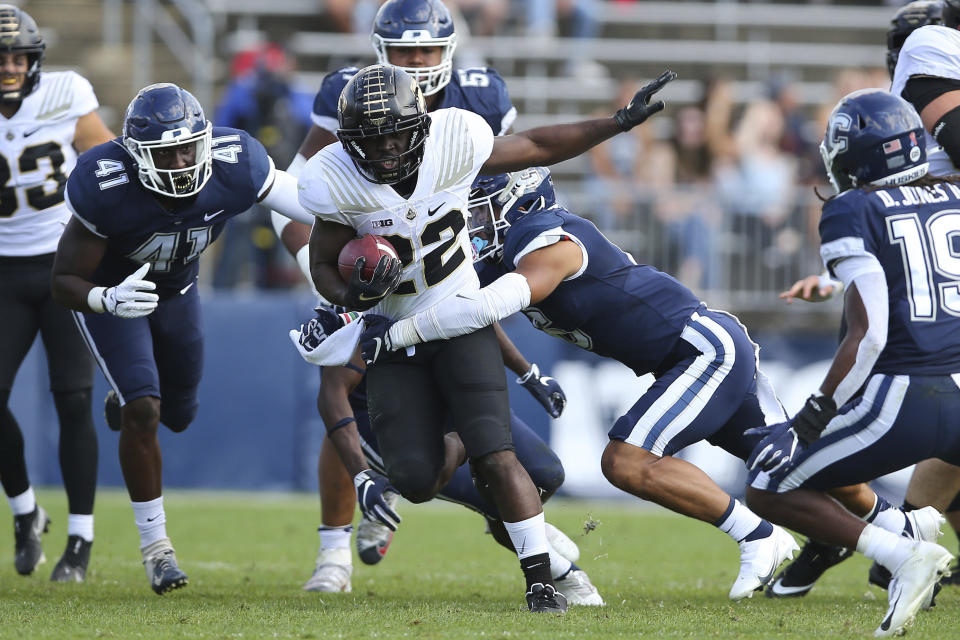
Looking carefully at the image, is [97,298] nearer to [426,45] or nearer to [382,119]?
[382,119]

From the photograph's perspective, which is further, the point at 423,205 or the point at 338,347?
the point at 338,347

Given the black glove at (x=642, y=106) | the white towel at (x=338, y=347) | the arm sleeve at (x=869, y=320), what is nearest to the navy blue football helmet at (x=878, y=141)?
the arm sleeve at (x=869, y=320)

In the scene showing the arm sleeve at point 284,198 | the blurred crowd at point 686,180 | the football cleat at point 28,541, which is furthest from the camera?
the blurred crowd at point 686,180

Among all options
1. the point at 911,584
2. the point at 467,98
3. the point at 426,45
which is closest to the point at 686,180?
the point at 467,98

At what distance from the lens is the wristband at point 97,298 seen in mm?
4699

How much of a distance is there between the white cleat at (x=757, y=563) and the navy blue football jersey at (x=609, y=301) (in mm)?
746

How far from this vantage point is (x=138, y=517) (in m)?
5.11

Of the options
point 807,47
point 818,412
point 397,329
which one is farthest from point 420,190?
point 807,47

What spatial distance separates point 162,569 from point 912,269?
2.97m

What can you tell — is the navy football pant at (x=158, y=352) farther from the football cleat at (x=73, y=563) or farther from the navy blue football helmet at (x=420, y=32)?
the navy blue football helmet at (x=420, y=32)

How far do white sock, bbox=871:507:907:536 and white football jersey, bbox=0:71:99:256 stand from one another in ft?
12.1

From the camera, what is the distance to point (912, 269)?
4.00m

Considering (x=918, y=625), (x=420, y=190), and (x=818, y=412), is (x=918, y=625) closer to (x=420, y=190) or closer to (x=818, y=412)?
(x=818, y=412)

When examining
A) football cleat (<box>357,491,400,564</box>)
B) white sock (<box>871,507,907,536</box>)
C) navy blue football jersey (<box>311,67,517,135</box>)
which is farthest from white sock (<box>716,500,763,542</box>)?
navy blue football jersey (<box>311,67,517,135</box>)
